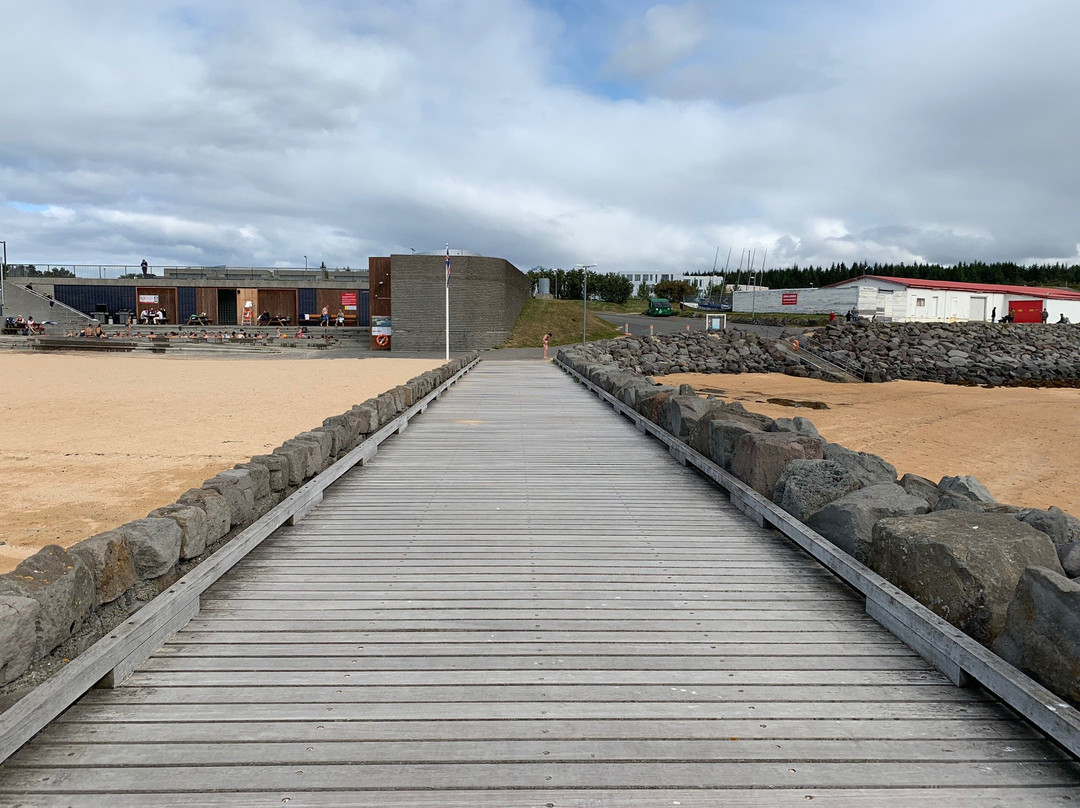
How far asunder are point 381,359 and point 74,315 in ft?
95.1

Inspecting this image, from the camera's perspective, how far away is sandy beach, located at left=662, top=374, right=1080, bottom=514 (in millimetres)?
12055

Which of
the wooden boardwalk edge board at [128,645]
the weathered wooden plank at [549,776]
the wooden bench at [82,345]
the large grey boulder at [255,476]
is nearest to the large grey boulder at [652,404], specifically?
the large grey boulder at [255,476]

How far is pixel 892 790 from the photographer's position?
2650mm

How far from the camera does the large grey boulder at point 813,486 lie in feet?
17.9

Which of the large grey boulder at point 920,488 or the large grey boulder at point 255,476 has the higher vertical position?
the large grey boulder at point 255,476

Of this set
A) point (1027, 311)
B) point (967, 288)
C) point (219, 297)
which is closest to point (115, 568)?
point (219, 297)

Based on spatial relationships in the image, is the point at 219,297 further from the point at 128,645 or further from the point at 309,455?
the point at 128,645

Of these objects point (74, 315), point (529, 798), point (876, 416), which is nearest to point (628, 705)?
point (529, 798)

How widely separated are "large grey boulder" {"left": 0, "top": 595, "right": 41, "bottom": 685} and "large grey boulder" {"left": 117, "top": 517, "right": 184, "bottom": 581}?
100 cm

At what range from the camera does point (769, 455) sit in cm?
628

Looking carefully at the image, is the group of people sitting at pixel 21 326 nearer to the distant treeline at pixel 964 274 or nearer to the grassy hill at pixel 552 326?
the grassy hill at pixel 552 326

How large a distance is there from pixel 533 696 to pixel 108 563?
2.53 metres

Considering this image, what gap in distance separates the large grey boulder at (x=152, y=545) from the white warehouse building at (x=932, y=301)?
55654 mm

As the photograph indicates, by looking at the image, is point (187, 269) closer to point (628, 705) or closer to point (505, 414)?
point (505, 414)
